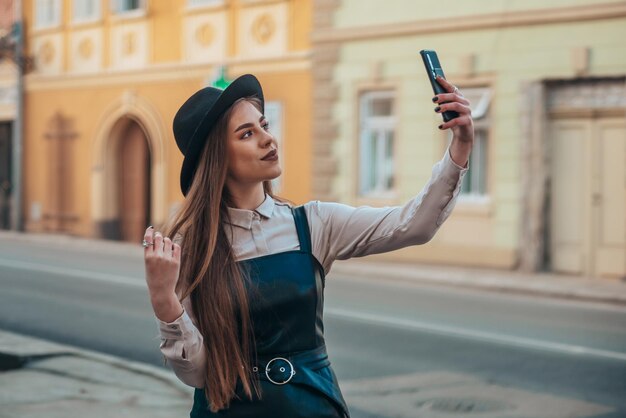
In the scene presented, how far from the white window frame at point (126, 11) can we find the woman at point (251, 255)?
22.2m

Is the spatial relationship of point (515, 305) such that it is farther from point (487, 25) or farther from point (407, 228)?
point (407, 228)

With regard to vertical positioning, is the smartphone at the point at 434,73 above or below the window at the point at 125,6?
below

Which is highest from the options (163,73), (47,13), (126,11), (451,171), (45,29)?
(47,13)

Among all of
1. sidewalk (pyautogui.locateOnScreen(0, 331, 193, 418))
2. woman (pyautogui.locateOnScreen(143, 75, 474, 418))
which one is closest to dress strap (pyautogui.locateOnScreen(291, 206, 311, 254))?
woman (pyautogui.locateOnScreen(143, 75, 474, 418))

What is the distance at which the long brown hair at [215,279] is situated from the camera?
3.04 m

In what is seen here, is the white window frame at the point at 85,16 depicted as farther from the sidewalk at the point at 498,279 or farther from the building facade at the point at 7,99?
the sidewalk at the point at 498,279

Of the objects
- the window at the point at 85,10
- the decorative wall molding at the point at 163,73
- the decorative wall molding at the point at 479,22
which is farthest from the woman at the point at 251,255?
the window at the point at 85,10

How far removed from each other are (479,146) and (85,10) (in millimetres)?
11910

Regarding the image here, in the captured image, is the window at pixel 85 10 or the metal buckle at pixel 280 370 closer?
the metal buckle at pixel 280 370

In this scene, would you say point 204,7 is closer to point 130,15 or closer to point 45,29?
point 130,15

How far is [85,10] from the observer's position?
26766mm

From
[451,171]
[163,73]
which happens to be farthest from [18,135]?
[451,171]

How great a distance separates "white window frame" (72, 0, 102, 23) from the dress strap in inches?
939

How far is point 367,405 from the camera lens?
7.56m
